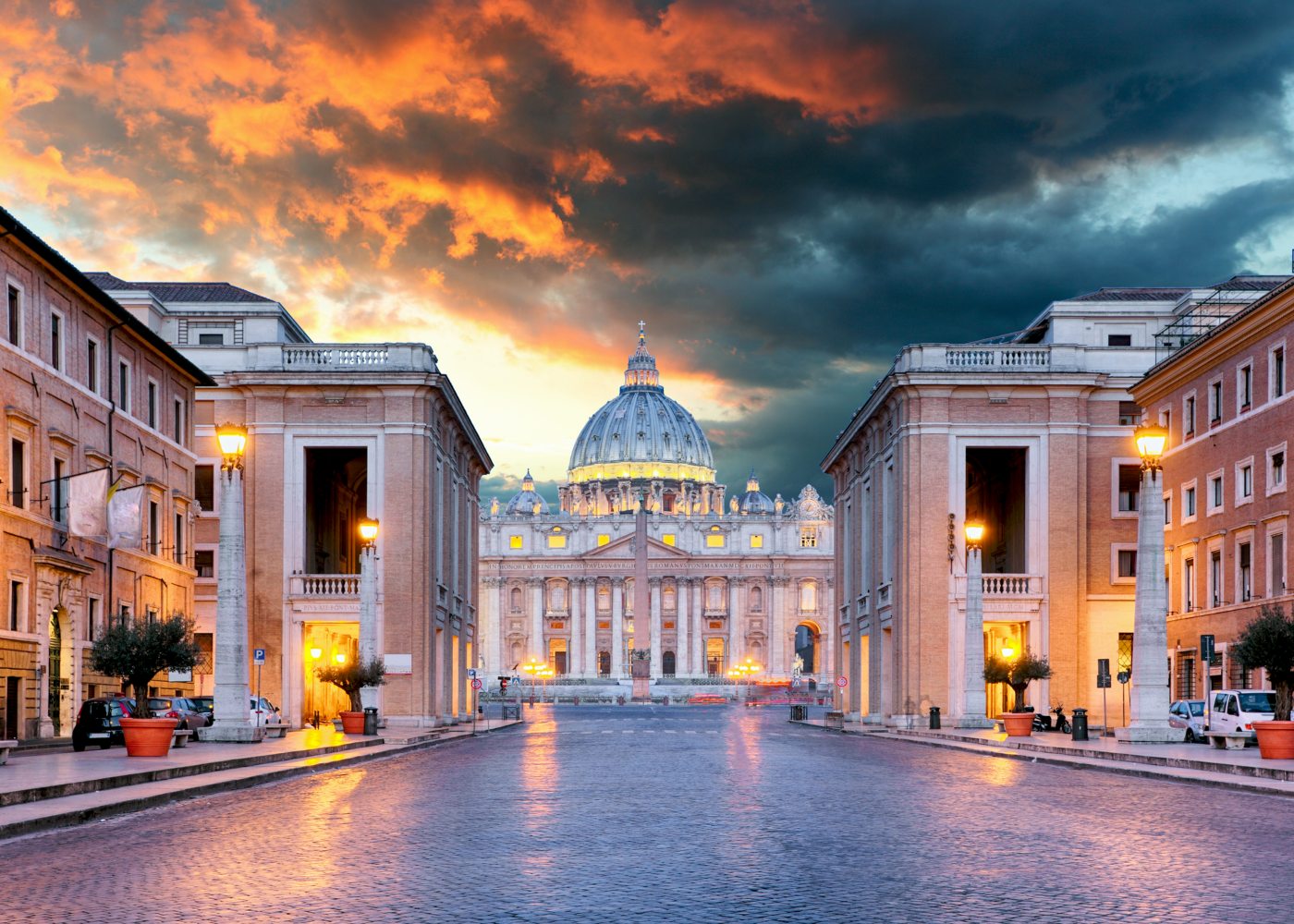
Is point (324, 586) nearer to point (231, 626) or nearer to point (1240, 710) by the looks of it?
→ point (231, 626)

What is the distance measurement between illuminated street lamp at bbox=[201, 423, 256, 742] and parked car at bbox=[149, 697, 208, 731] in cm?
298

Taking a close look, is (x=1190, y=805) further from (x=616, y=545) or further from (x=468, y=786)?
(x=616, y=545)

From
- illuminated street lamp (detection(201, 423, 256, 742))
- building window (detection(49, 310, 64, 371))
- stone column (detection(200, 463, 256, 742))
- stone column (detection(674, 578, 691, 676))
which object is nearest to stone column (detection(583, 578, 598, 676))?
stone column (detection(674, 578, 691, 676))

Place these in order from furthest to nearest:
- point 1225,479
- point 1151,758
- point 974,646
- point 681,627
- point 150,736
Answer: point 681,627 < point 974,646 < point 1225,479 < point 1151,758 < point 150,736

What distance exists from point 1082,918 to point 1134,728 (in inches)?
1120

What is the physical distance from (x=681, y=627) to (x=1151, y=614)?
158 metres

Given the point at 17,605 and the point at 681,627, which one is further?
the point at 681,627

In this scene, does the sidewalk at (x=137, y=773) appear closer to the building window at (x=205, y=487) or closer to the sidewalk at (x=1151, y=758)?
the sidewalk at (x=1151, y=758)

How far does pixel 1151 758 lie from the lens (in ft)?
104

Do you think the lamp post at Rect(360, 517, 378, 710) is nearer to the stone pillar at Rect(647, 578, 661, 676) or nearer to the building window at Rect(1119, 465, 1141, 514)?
the building window at Rect(1119, 465, 1141, 514)

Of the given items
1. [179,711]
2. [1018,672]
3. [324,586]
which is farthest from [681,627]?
[179,711]

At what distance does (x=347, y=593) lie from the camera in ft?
196

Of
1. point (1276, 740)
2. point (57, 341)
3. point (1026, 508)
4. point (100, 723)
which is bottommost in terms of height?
point (100, 723)

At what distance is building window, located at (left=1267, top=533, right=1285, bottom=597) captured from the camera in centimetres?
4431
